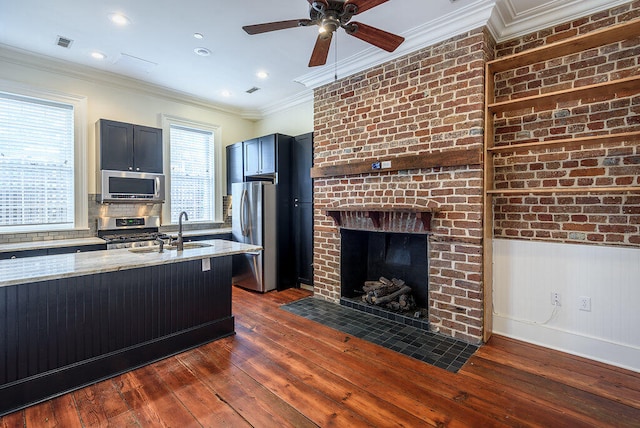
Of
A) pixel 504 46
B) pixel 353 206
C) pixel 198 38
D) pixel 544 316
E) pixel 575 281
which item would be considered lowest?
pixel 544 316

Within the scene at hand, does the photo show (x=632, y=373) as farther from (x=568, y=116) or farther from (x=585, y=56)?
(x=585, y=56)

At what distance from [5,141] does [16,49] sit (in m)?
1.02

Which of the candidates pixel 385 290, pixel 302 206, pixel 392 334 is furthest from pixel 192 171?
pixel 392 334

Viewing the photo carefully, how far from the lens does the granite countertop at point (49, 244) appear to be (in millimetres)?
3168

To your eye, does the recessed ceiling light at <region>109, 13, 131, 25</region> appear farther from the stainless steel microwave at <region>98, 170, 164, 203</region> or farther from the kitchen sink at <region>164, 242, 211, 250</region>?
the kitchen sink at <region>164, 242, 211, 250</region>

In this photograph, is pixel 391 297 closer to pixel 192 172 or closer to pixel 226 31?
pixel 226 31

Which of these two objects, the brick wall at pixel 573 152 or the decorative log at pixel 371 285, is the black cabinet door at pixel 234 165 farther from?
the brick wall at pixel 573 152

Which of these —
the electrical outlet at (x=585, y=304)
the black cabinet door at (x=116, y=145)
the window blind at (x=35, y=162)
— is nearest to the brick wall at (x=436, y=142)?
the electrical outlet at (x=585, y=304)

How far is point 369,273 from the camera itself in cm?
400

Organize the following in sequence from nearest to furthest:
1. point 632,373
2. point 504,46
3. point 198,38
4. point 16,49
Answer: point 632,373 → point 504,46 → point 198,38 → point 16,49

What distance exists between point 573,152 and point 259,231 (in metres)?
3.59

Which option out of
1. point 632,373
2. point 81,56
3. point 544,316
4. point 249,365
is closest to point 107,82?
point 81,56

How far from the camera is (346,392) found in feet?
6.87

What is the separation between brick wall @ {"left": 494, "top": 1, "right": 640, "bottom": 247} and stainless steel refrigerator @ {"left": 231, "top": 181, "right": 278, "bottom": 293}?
286cm
